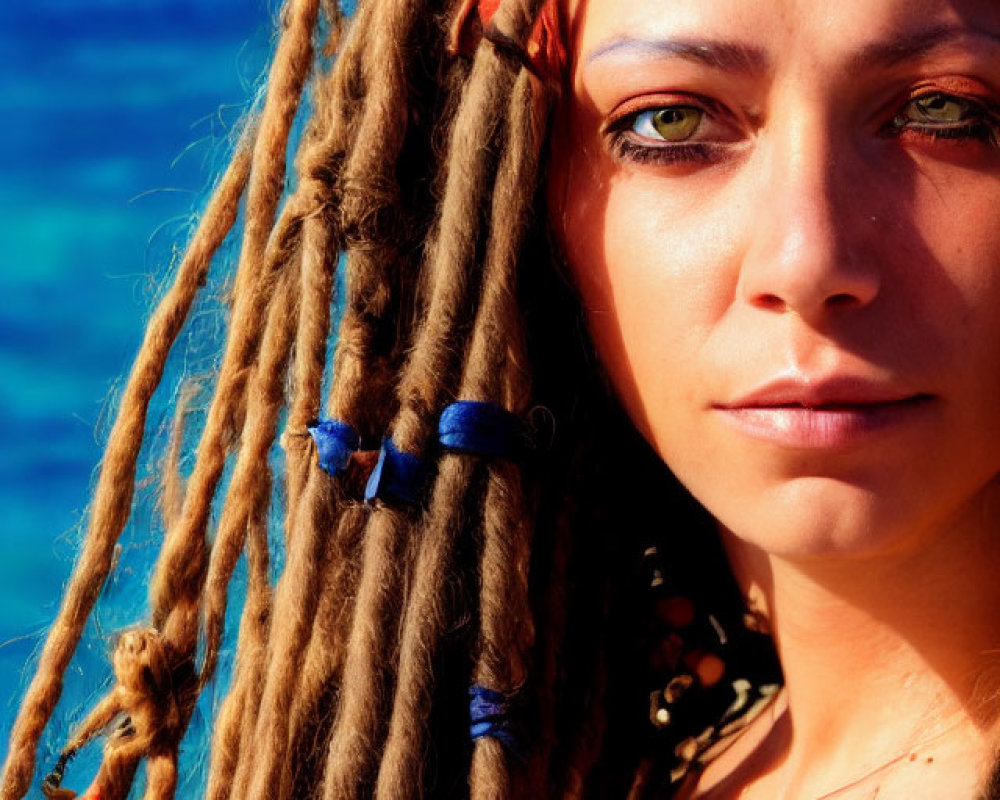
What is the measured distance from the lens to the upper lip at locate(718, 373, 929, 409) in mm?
1581

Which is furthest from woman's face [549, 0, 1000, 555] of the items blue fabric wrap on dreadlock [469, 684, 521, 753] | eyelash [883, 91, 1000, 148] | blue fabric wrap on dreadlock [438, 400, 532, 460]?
blue fabric wrap on dreadlock [469, 684, 521, 753]

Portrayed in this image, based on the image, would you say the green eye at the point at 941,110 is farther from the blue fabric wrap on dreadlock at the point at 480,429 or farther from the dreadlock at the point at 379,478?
the blue fabric wrap on dreadlock at the point at 480,429

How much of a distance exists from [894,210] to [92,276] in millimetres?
1792

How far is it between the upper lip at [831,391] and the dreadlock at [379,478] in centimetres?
39

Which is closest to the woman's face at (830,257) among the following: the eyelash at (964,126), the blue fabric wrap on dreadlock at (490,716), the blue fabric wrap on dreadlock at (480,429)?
the eyelash at (964,126)

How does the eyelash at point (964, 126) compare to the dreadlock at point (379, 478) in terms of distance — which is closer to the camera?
the eyelash at point (964, 126)

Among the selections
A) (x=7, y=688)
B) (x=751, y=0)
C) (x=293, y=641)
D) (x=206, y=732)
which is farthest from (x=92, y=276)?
(x=751, y=0)

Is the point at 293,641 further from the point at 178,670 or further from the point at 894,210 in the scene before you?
the point at 894,210

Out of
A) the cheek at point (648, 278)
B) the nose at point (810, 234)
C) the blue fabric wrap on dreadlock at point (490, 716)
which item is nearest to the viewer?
the nose at point (810, 234)

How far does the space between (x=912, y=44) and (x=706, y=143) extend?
24cm

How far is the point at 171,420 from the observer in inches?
89.4

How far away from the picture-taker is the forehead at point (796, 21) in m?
1.58

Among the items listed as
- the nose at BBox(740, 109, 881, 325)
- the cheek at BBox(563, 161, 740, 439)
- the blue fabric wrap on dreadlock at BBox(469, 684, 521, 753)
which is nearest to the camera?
the nose at BBox(740, 109, 881, 325)

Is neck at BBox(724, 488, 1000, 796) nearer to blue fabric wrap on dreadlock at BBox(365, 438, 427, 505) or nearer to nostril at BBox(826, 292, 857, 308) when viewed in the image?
nostril at BBox(826, 292, 857, 308)
